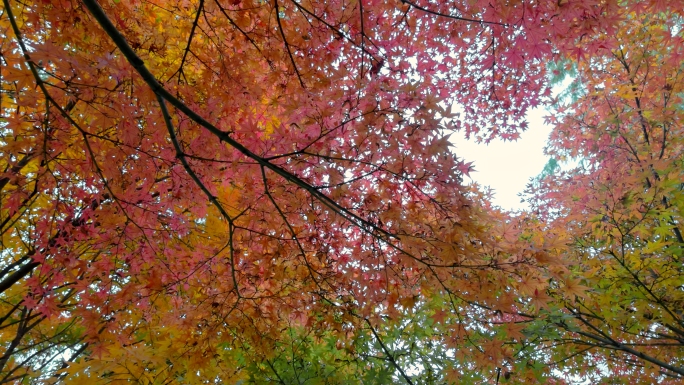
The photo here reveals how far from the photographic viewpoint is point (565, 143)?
5.39m

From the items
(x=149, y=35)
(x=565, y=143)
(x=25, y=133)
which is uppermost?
(x=565, y=143)

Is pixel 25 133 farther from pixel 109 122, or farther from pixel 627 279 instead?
pixel 627 279

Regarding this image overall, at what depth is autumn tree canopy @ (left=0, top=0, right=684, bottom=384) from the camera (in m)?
2.18

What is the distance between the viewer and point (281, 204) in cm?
280

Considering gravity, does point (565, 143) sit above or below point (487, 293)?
above

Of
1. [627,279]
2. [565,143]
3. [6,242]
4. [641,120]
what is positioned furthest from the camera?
[565,143]

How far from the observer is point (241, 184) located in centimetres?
322

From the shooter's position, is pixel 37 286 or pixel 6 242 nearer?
pixel 37 286

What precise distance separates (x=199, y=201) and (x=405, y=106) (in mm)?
1650

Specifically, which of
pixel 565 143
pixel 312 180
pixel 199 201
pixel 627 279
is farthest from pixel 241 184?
pixel 565 143

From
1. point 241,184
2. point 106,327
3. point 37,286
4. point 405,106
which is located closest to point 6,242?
point 37,286

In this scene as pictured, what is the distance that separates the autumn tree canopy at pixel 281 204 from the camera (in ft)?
7.16

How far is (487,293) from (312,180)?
130cm

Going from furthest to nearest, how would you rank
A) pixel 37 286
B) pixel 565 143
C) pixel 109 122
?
pixel 565 143
pixel 37 286
pixel 109 122
